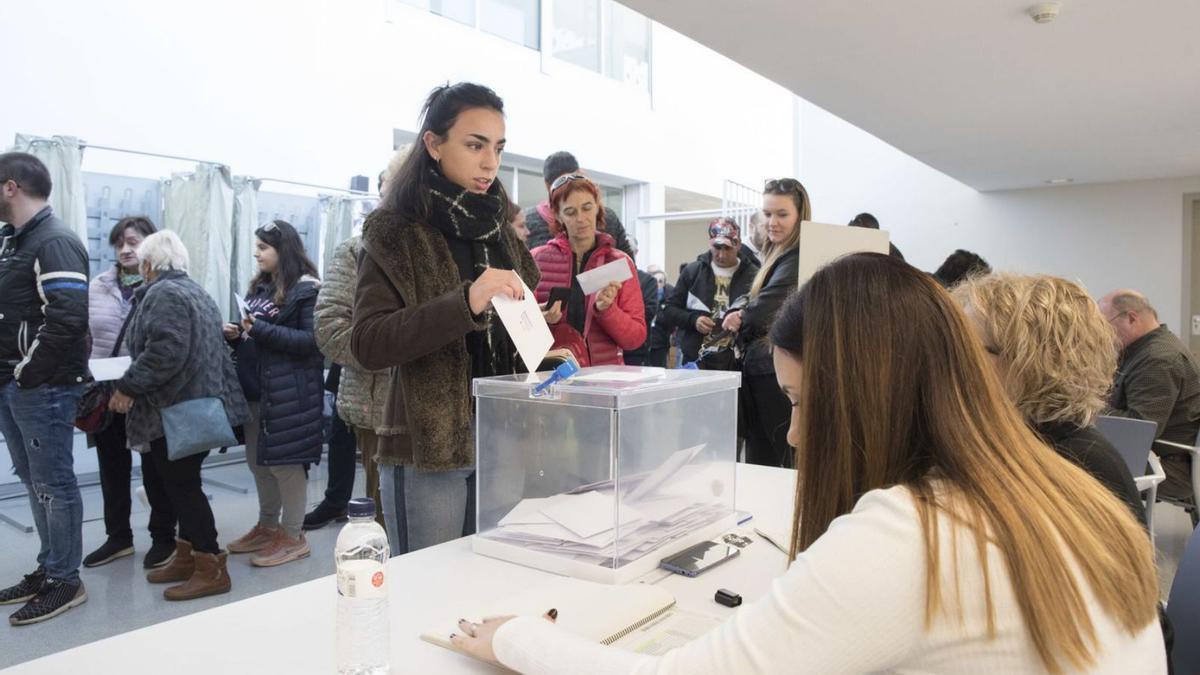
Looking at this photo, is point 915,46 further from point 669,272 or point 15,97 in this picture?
point 669,272

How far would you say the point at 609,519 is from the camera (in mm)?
1345

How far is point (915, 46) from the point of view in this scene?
3396 millimetres

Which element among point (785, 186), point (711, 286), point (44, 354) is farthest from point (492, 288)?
point (711, 286)

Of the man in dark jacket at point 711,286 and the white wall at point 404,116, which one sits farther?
the white wall at point 404,116

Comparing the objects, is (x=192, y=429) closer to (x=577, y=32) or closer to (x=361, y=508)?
(x=361, y=508)

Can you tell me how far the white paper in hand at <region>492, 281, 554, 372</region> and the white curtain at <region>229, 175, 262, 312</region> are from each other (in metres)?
4.10

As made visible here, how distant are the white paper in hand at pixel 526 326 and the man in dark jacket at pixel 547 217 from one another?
150cm

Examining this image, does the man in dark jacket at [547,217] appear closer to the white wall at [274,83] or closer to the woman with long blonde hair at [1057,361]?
the woman with long blonde hair at [1057,361]

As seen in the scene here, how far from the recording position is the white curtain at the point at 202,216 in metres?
4.76

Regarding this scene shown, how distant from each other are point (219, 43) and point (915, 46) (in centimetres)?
472

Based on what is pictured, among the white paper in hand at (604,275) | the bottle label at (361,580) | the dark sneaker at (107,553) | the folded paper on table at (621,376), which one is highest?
the white paper in hand at (604,275)

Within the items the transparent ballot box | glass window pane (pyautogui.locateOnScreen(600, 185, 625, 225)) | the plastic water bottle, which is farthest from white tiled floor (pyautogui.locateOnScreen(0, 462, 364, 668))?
glass window pane (pyautogui.locateOnScreen(600, 185, 625, 225))

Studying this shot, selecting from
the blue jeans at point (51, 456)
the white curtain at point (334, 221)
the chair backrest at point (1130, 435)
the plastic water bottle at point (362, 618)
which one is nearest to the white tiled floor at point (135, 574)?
the blue jeans at point (51, 456)

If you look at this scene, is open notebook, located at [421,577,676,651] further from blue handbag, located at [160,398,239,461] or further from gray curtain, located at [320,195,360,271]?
gray curtain, located at [320,195,360,271]
